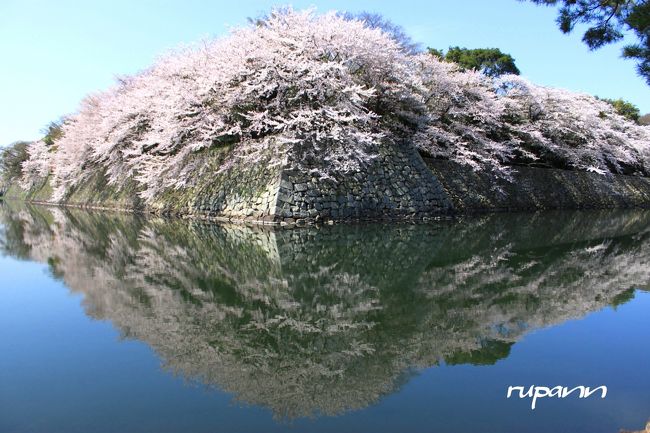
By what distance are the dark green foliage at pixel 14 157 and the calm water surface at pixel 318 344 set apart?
3508 centimetres

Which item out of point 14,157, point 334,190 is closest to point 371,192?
point 334,190

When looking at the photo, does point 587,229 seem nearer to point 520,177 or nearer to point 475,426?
point 520,177

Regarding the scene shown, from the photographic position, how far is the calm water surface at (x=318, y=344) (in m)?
2.59

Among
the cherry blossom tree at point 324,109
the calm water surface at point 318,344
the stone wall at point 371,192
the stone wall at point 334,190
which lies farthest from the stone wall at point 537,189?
the calm water surface at point 318,344

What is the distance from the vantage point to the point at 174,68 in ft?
54.6

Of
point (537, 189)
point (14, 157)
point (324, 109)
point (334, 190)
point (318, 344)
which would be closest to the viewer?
point (318, 344)

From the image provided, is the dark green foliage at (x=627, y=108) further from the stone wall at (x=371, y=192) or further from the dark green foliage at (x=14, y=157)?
the dark green foliage at (x=14, y=157)

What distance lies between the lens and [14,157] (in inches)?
1516

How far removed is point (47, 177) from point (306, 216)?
28.3 meters

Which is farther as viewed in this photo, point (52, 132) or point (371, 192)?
point (52, 132)

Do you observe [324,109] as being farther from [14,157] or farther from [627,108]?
[14,157]

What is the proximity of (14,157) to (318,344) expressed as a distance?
42.4m

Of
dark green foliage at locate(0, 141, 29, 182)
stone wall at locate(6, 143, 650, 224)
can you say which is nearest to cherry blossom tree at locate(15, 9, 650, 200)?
stone wall at locate(6, 143, 650, 224)

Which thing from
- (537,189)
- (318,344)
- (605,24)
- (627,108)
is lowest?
(318,344)
